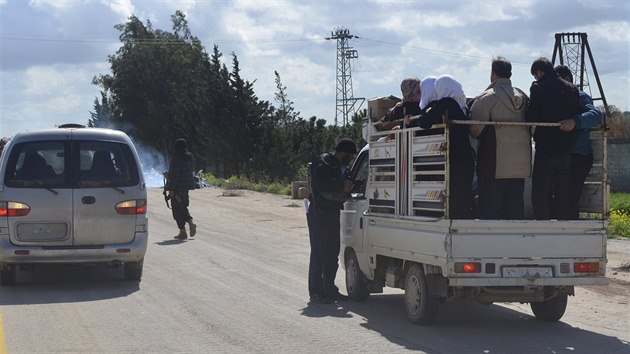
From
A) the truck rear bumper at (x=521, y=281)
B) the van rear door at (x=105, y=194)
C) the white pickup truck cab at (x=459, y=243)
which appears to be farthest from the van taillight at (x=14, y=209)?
the truck rear bumper at (x=521, y=281)

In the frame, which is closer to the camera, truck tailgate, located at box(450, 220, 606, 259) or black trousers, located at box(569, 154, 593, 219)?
truck tailgate, located at box(450, 220, 606, 259)

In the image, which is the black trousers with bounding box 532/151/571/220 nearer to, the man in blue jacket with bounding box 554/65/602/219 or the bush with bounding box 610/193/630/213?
the man in blue jacket with bounding box 554/65/602/219

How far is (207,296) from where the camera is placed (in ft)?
38.3

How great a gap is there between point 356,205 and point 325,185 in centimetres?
51

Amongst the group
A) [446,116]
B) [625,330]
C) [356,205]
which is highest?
[446,116]

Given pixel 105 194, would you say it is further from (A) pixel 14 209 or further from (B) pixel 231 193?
(B) pixel 231 193

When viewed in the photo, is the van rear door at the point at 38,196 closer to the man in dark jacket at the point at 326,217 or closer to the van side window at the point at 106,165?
the van side window at the point at 106,165

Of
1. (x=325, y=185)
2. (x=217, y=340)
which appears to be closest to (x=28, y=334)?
(x=217, y=340)

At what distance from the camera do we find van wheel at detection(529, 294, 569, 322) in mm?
10023

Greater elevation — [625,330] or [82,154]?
[82,154]

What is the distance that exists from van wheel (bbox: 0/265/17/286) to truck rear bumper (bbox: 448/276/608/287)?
6.46 metres

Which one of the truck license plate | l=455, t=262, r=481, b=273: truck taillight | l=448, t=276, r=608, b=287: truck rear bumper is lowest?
l=448, t=276, r=608, b=287: truck rear bumper

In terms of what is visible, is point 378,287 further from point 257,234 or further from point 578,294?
point 257,234

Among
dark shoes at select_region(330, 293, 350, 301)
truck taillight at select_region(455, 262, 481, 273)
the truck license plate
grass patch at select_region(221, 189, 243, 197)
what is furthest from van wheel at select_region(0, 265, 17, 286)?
grass patch at select_region(221, 189, 243, 197)
